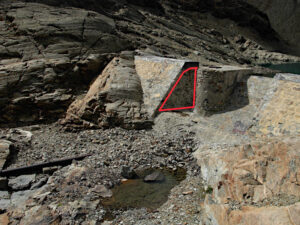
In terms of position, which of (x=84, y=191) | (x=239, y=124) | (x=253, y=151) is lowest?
(x=84, y=191)

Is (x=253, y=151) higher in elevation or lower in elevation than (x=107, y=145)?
higher

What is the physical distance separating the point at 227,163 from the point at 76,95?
1186cm

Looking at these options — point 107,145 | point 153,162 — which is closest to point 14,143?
point 107,145

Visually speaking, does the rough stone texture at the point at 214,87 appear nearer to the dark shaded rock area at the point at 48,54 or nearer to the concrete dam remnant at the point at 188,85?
the concrete dam remnant at the point at 188,85

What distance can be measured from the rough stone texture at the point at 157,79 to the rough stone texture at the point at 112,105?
1.61ft

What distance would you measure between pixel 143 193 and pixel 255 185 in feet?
15.8

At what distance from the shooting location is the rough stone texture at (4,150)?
1154 centimetres

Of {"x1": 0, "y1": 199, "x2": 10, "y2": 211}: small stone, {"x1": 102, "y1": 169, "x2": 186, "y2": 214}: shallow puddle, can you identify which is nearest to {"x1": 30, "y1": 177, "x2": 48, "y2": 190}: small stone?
{"x1": 0, "y1": 199, "x2": 10, "y2": 211}: small stone

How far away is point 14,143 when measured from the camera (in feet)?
42.4

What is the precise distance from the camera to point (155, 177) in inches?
416

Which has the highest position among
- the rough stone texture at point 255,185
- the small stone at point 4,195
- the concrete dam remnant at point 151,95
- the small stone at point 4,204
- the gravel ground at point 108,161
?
the rough stone texture at point 255,185

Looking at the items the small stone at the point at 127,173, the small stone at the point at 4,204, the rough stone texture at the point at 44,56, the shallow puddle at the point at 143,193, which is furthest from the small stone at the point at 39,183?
the rough stone texture at the point at 44,56

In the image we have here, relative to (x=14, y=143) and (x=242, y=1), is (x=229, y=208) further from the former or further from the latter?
(x=242, y=1)

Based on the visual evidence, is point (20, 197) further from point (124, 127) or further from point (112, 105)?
point (112, 105)
